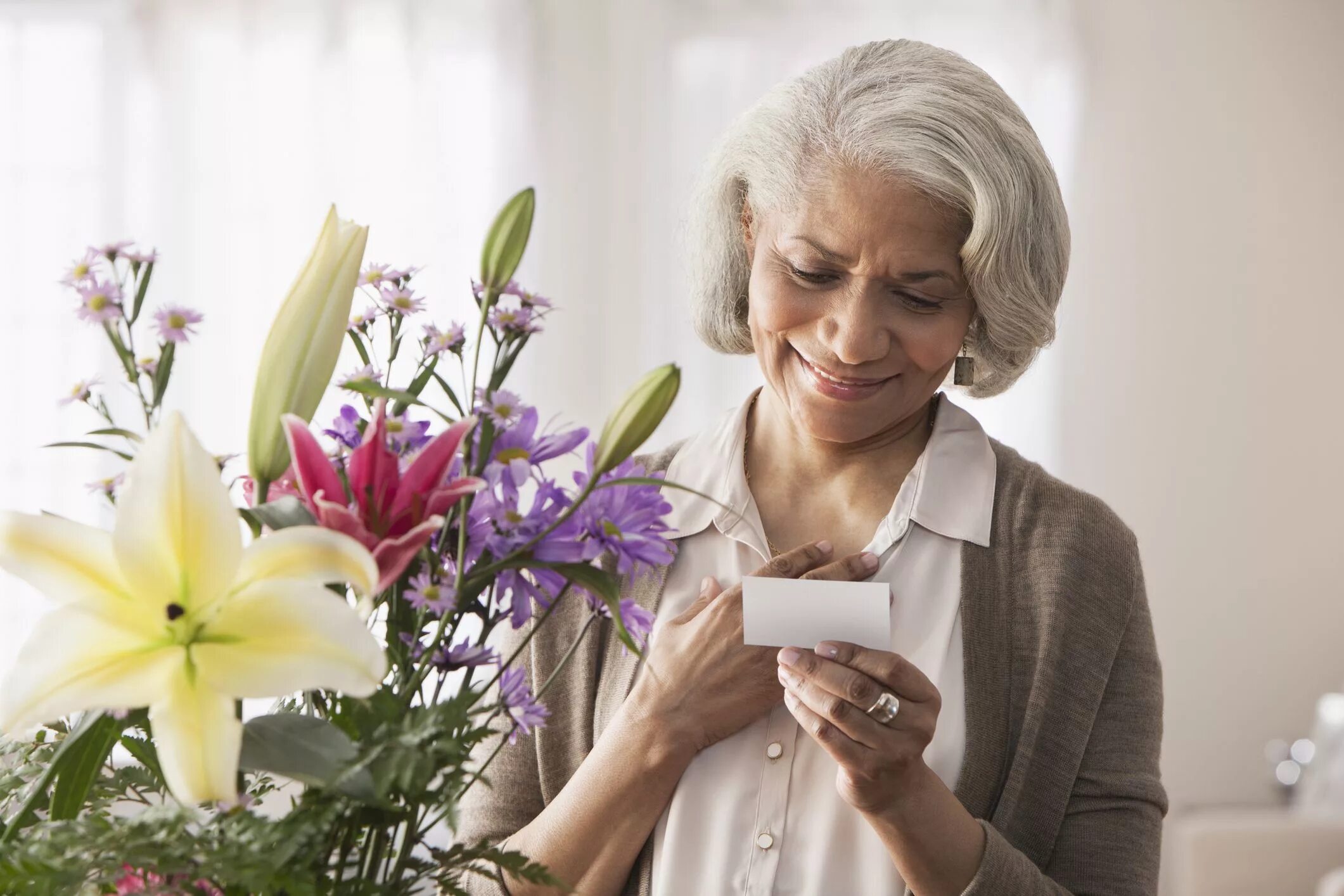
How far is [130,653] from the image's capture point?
0.49m

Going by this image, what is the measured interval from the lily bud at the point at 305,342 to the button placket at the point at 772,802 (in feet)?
2.50

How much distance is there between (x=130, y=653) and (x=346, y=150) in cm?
339

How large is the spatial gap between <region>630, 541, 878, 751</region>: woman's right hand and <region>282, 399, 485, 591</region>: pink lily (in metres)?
0.66

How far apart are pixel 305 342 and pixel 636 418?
0.51 feet

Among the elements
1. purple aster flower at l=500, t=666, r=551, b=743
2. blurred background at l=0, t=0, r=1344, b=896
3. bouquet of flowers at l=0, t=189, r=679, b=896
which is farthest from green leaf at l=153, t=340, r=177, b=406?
blurred background at l=0, t=0, r=1344, b=896

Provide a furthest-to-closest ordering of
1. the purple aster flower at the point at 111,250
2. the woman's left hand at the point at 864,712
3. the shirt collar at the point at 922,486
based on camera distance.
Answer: the shirt collar at the point at 922,486 → the woman's left hand at the point at 864,712 → the purple aster flower at the point at 111,250

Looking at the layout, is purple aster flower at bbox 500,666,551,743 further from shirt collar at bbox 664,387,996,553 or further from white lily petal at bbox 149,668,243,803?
shirt collar at bbox 664,387,996,553

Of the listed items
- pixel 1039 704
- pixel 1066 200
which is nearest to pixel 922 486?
pixel 1039 704

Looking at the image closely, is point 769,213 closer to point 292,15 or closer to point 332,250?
point 332,250

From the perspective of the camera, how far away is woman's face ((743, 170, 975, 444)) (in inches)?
46.9

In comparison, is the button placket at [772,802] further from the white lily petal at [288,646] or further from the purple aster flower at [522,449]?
the white lily petal at [288,646]

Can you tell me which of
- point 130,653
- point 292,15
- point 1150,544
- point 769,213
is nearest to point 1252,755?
point 1150,544

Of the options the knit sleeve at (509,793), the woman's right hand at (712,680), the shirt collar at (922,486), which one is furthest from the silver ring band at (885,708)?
the knit sleeve at (509,793)

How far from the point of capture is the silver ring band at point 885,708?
104 centimetres
